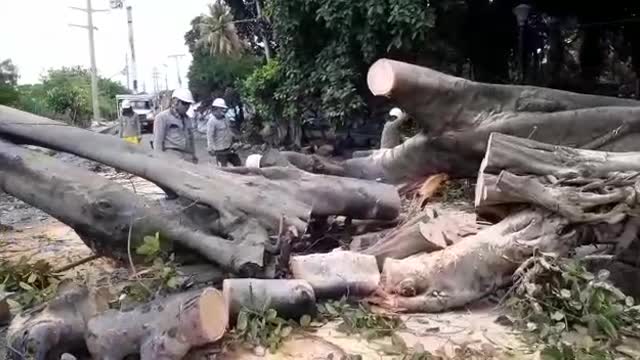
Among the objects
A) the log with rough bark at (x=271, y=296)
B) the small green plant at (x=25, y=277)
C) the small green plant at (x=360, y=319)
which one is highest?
the log with rough bark at (x=271, y=296)

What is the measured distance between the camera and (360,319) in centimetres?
382

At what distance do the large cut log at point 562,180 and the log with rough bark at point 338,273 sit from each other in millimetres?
931

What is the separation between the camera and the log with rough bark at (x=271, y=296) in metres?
3.56

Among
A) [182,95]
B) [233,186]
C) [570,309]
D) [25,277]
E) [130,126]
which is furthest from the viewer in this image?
[130,126]

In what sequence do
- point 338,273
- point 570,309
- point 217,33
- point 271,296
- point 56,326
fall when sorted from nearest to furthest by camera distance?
point 56,326
point 271,296
point 570,309
point 338,273
point 217,33

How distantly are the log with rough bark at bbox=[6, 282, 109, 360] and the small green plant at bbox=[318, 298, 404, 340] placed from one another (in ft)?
4.35

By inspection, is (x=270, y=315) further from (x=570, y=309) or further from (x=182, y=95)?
(x=182, y=95)

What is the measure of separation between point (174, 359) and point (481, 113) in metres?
3.24

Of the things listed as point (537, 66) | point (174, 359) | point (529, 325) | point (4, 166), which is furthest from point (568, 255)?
point (537, 66)

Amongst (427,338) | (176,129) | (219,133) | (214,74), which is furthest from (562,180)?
(214,74)

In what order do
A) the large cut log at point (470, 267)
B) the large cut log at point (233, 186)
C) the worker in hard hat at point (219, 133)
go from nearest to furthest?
the large cut log at point (470, 267), the large cut log at point (233, 186), the worker in hard hat at point (219, 133)

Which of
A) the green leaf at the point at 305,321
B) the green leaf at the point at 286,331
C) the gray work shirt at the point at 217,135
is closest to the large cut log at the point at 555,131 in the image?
the green leaf at the point at 305,321

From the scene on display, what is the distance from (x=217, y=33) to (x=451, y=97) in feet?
113

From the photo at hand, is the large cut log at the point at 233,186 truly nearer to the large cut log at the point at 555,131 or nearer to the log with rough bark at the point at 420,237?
the log with rough bark at the point at 420,237
